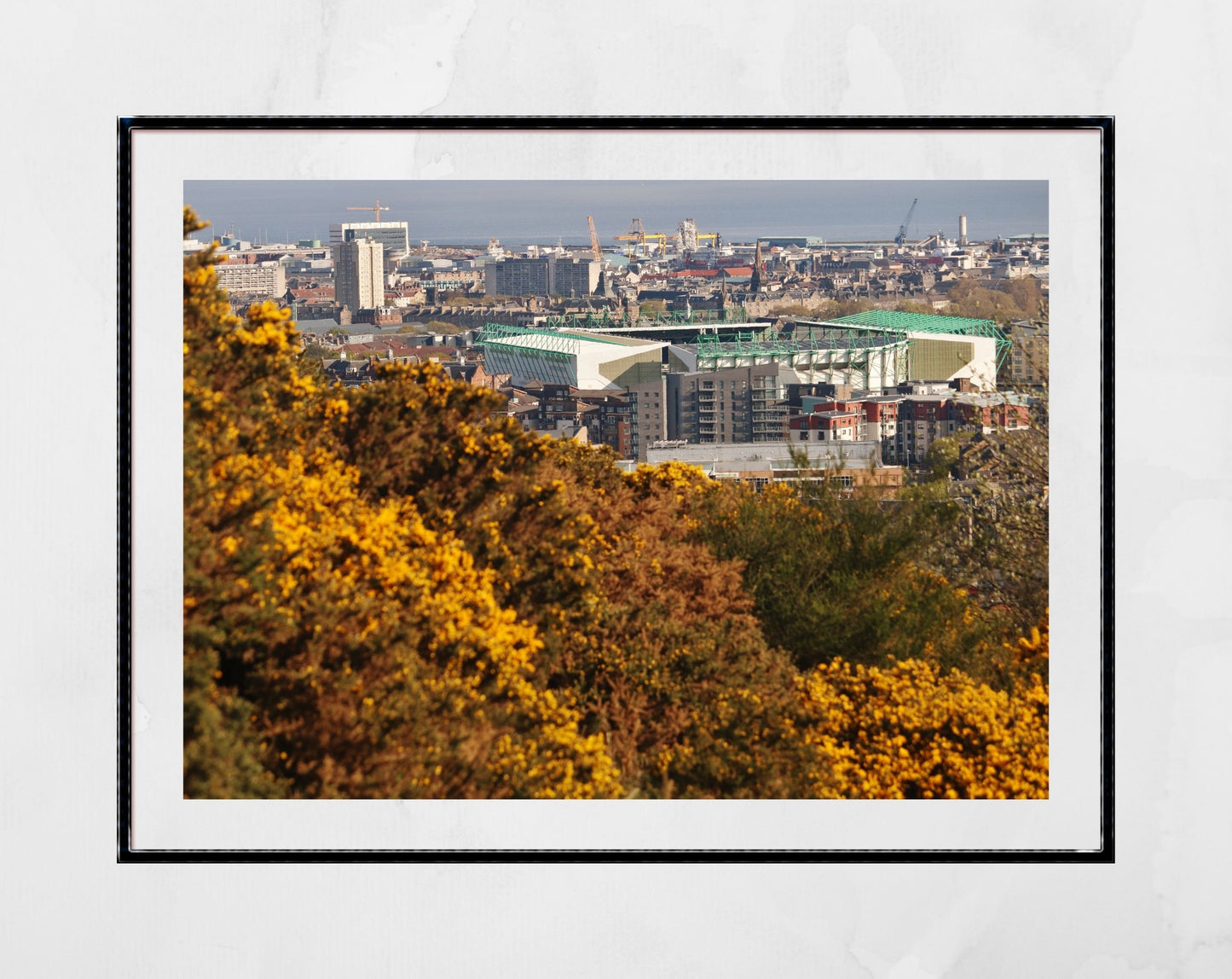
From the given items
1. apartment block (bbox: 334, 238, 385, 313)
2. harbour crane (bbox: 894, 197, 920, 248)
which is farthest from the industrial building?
harbour crane (bbox: 894, 197, 920, 248)

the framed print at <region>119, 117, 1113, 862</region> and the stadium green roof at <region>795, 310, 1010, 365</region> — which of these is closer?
the framed print at <region>119, 117, 1113, 862</region>

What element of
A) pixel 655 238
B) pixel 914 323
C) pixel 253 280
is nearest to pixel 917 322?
pixel 914 323

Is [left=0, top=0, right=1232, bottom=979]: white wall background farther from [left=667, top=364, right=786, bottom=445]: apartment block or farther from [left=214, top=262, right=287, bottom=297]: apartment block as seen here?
[left=667, top=364, right=786, bottom=445]: apartment block

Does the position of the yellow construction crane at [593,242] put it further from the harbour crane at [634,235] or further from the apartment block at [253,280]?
the apartment block at [253,280]
